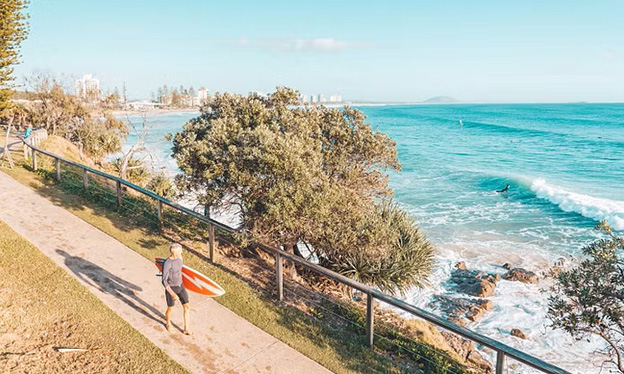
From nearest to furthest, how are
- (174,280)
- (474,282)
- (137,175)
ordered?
1. (174,280)
2. (474,282)
3. (137,175)

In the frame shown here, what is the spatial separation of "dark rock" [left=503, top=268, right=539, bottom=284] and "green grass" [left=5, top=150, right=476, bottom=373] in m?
10.2

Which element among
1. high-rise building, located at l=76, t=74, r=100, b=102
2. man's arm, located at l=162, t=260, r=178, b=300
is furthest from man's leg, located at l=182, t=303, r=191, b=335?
high-rise building, located at l=76, t=74, r=100, b=102

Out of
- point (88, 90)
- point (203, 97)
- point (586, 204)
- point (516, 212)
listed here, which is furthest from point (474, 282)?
point (88, 90)

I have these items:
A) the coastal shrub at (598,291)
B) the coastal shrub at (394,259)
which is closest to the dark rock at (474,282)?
the coastal shrub at (394,259)

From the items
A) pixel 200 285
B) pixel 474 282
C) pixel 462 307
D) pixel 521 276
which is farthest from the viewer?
pixel 521 276

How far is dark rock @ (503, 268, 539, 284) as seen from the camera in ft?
51.4

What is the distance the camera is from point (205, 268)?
9125 millimetres

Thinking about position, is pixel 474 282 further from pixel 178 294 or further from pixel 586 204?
pixel 586 204

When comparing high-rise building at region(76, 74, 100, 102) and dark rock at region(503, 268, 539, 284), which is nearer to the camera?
dark rock at region(503, 268, 539, 284)

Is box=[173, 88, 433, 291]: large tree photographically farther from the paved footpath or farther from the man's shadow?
the man's shadow

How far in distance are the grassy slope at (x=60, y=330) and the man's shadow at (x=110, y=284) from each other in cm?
30

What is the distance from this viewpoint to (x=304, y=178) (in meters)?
7.35

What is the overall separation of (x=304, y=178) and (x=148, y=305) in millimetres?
3615

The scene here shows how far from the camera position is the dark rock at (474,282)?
48.0 feet
